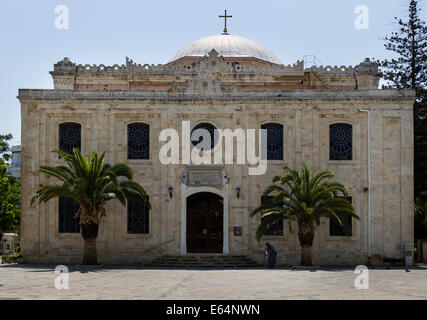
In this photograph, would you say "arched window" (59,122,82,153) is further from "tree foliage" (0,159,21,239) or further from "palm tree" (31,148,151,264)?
"tree foliage" (0,159,21,239)

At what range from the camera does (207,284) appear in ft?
64.9

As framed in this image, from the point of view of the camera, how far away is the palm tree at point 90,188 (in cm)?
2658

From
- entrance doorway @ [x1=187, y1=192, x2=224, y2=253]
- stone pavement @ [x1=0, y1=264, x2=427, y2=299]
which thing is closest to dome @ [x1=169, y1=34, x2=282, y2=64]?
entrance doorway @ [x1=187, y1=192, x2=224, y2=253]

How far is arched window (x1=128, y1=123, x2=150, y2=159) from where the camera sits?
29.8m

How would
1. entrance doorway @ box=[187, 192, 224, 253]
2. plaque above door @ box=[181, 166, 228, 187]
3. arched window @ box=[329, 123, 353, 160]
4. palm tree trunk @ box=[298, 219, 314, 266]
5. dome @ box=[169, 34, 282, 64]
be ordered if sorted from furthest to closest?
dome @ box=[169, 34, 282, 64] → entrance doorway @ box=[187, 192, 224, 253] → arched window @ box=[329, 123, 353, 160] → plaque above door @ box=[181, 166, 228, 187] → palm tree trunk @ box=[298, 219, 314, 266]

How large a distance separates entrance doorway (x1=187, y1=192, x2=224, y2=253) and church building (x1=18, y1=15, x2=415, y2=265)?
47 millimetres

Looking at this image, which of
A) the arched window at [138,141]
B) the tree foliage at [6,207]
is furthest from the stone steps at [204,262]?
the tree foliage at [6,207]

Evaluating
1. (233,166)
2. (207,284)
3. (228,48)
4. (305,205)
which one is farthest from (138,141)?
(228,48)

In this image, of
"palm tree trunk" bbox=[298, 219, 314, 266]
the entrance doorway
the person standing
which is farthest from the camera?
the entrance doorway

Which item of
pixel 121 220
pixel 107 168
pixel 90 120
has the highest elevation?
pixel 90 120
